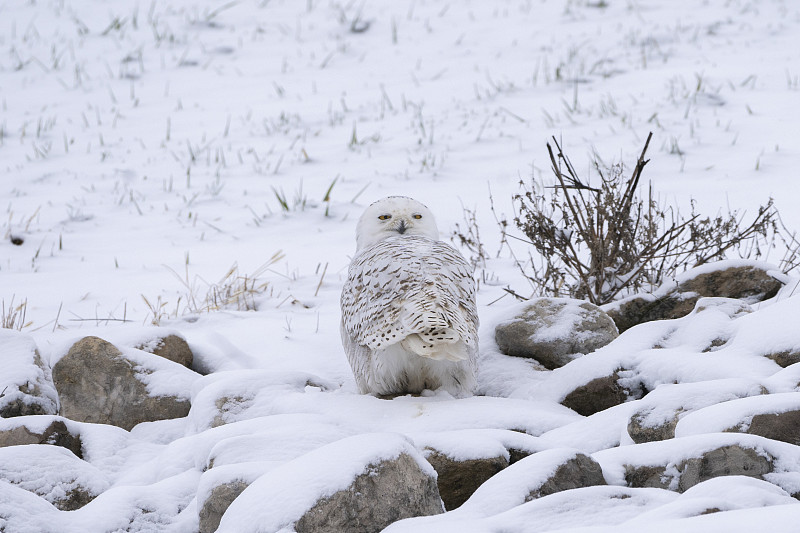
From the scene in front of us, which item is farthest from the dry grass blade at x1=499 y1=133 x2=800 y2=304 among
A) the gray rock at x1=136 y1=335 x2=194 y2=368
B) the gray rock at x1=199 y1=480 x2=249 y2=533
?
the gray rock at x1=199 y1=480 x2=249 y2=533

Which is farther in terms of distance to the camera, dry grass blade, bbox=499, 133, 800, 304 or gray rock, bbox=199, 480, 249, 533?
dry grass blade, bbox=499, 133, 800, 304

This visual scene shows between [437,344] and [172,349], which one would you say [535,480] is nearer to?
[437,344]

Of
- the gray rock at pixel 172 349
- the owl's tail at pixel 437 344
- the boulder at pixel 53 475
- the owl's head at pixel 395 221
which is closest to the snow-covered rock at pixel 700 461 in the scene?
the owl's tail at pixel 437 344

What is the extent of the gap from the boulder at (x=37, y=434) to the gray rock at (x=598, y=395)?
2.10 meters

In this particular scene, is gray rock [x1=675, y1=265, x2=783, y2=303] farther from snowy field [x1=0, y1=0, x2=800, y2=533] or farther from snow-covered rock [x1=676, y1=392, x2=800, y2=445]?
snow-covered rock [x1=676, y1=392, x2=800, y2=445]

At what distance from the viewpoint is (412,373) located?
378 cm

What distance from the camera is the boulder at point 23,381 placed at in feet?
12.6

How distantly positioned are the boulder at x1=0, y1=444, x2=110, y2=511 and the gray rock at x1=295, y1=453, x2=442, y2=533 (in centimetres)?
126

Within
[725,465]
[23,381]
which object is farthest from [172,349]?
[725,465]

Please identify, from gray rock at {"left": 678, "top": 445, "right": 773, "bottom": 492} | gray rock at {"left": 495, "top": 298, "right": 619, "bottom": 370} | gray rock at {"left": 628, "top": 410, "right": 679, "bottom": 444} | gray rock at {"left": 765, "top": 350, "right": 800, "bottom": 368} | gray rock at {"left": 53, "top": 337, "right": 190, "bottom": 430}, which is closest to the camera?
gray rock at {"left": 678, "top": 445, "right": 773, "bottom": 492}

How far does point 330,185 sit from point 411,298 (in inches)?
196

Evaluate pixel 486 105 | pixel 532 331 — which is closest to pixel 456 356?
pixel 532 331

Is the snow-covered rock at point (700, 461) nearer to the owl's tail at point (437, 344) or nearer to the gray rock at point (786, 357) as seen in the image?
the owl's tail at point (437, 344)

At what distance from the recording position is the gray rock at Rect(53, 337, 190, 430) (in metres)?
4.02
